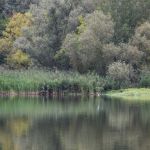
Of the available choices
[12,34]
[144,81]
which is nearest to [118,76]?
[144,81]

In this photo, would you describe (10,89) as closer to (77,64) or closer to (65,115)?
(77,64)

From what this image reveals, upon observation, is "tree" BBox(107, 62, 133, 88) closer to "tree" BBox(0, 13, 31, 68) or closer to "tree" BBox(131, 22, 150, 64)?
"tree" BBox(131, 22, 150, 64)

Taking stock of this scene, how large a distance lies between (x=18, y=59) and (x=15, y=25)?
6.14 metres

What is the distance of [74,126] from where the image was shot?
30172 millimetres

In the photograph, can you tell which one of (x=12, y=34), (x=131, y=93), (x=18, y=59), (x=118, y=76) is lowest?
(x=131, y=93)

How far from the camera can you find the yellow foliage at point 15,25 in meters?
74.9

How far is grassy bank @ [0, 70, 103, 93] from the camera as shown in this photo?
178 ft

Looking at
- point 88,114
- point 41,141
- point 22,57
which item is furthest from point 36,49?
point 41,141

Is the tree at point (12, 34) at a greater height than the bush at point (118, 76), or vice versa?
the tree at point (12, 34)

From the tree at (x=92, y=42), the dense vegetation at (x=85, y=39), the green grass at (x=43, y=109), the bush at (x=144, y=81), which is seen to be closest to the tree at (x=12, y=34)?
the dense vegetation at (x=85, y=39)

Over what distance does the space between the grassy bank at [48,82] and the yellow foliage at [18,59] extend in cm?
1134

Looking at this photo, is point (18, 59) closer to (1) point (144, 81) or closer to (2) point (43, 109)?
(1) point (144, 81)

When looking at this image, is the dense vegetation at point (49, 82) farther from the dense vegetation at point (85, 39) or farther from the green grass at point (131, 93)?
the green grass at point (131, 93)

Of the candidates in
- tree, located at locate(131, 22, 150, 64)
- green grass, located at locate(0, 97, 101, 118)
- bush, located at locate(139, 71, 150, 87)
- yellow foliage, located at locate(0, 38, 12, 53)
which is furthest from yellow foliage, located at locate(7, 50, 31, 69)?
green grass, located at locate(0, 97, 101, 118)
